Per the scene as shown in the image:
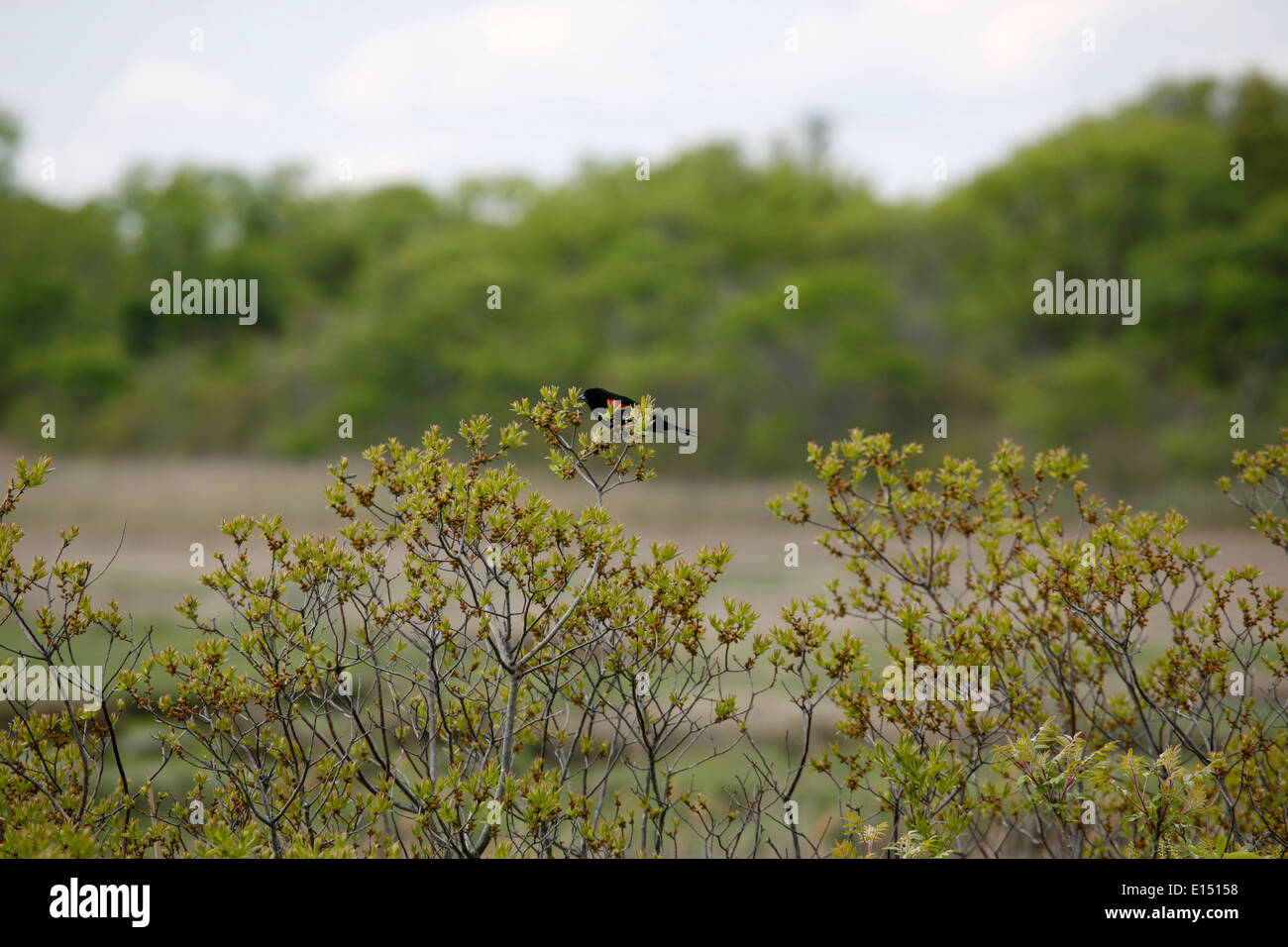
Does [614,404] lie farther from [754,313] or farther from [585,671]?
[754,313]

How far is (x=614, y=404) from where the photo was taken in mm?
3334

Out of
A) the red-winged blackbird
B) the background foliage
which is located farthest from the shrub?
the background foliage

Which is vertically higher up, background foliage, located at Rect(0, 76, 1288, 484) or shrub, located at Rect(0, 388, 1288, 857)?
background foliage, located at Rect(0, 76, 1288, 484)

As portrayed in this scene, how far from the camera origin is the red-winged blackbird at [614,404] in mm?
3062

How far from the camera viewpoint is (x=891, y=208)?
31.2m

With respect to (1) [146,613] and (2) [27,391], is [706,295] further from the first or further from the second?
(2) [27,391]

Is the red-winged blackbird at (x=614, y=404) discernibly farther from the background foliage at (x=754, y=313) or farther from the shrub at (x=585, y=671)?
the background foliage at (x=754, y=313)

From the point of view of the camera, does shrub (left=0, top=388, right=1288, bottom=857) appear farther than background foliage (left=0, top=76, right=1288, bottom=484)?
No

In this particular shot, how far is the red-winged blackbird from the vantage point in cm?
306

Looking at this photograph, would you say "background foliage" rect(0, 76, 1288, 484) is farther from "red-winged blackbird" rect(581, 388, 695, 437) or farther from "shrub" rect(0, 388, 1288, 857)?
"red-winged blackbird" rect(581, 388, 695, 437)

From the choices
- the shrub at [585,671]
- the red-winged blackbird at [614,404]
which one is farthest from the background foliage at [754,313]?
the red-winged blackbird at [614,404]

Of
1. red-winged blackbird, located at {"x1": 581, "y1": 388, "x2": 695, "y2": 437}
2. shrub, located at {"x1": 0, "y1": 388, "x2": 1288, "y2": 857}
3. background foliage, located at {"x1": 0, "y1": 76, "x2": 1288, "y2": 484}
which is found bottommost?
shrub, located at {"x1": 0, "y1": 388, "x2": 1288, "y2": 857}
